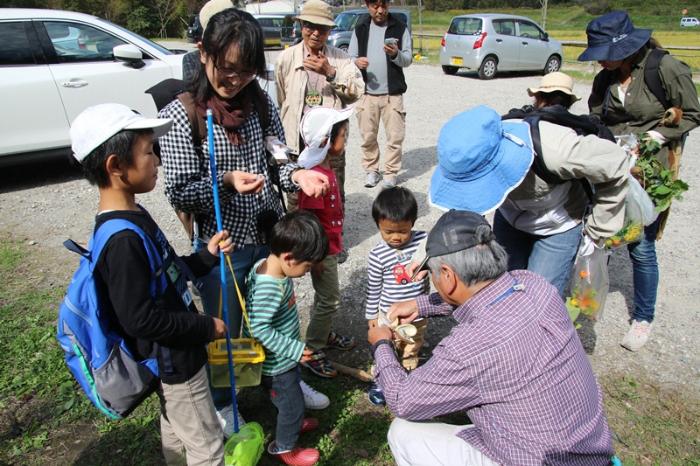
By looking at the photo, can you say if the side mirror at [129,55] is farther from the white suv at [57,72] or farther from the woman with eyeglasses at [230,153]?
the woman with eyeglasses at [230,153]

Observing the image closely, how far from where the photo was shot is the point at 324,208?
2898mm

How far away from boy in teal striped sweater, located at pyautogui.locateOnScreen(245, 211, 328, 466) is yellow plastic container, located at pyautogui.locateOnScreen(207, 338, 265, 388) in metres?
0.05

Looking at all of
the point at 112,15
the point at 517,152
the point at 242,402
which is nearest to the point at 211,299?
the point at 242,402

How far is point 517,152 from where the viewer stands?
6.97 feet

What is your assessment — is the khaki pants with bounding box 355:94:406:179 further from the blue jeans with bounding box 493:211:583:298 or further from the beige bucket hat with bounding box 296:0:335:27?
the blue jeans with bounding box 493:211:583:298

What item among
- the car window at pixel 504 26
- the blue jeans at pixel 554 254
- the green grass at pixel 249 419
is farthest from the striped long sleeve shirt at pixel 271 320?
the car window at pixel 504 26

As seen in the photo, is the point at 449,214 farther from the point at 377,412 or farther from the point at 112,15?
the point at 112,15

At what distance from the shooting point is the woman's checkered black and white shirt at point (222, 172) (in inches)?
83.0

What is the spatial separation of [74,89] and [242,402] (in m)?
4.77

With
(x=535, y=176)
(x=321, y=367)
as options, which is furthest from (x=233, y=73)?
(x=321, y=367)

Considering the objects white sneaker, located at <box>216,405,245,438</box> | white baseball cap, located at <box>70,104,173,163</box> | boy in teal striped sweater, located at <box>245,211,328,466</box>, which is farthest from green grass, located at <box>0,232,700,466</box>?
white baseball cap, located at <box>70,104,173,163</box>

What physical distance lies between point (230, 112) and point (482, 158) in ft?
3.59

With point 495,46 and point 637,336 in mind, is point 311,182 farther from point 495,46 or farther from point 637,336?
point 495,46

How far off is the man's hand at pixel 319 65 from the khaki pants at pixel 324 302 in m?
1.71
